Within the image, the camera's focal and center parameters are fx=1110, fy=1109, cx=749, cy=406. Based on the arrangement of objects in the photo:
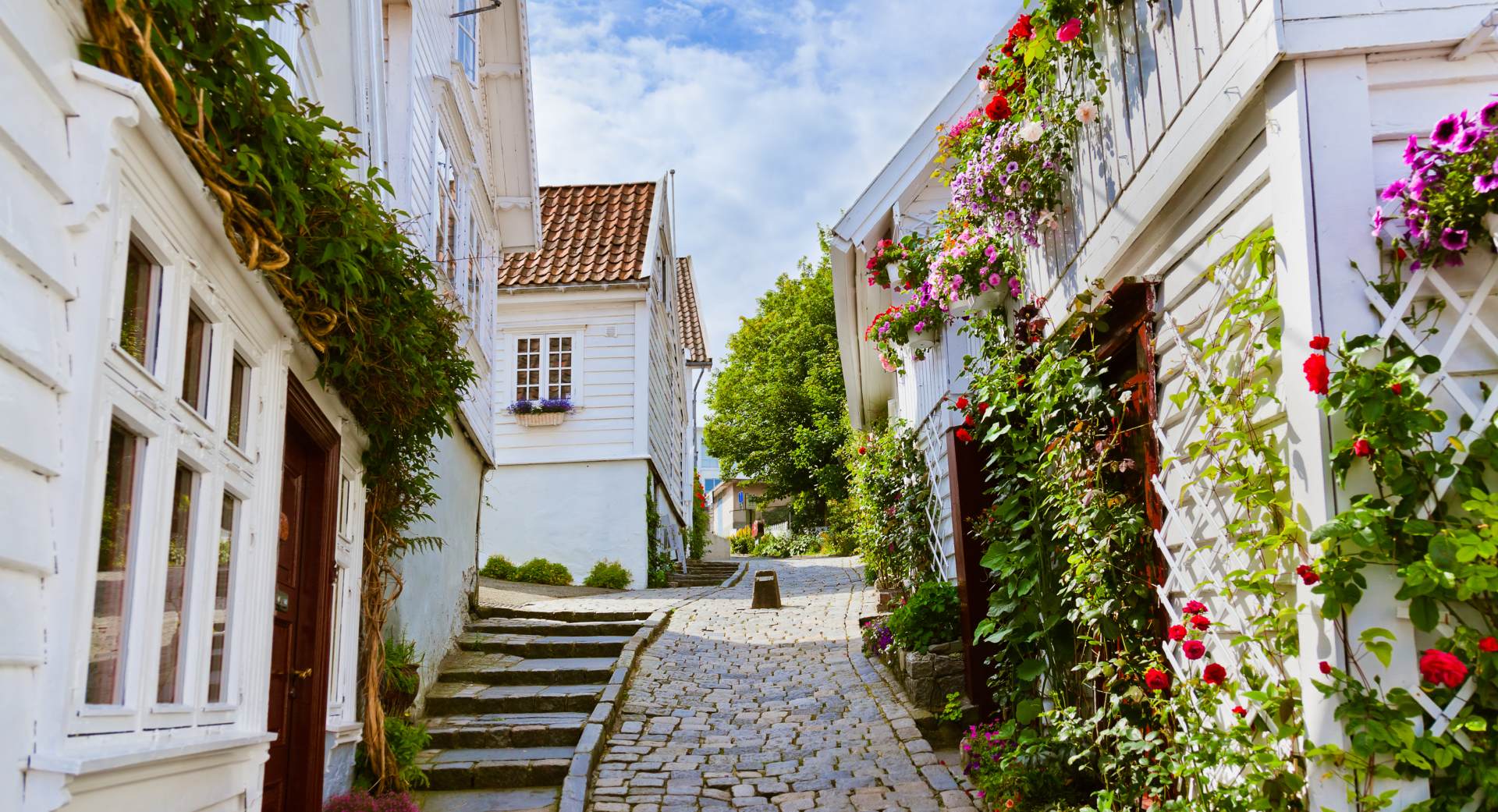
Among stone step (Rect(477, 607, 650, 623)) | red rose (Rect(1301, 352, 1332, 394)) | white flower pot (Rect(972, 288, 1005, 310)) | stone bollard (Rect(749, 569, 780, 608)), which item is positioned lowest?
stone step (Rect(477, 607, 650, 623))

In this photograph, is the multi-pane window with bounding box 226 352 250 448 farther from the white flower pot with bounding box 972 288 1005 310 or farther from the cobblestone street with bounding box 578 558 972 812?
the white flower pot with bounding box 972 288 1005 310

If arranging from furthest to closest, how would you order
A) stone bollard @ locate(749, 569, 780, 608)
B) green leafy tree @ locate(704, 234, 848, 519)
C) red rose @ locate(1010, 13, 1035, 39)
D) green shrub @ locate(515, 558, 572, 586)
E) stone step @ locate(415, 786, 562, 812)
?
green leafy tree @ locate(704, 234, 848, 519) → green shrub @ locate(515, 558, 572, 586) → stone bollard @ locate(749, 569, 780, 608) → stone step @ locate(415, 786, 562, 812) → red rose @ locate(1010, 13, 1035, 39)

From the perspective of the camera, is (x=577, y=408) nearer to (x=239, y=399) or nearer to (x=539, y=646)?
(x=539, y=646)

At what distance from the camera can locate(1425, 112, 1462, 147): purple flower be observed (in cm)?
304

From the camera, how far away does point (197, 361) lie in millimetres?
3654

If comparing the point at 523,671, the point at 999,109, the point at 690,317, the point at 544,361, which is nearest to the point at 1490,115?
the point at 999,109

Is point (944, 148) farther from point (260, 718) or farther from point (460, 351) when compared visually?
point (260, 718)

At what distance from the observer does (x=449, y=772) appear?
733 centimetres

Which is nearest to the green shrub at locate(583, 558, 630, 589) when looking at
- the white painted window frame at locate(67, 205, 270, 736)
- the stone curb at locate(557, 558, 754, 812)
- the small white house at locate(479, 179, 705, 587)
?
the small white house at locate(479, 179, 705, 587)

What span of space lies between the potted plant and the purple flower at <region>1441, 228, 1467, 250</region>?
1479cm

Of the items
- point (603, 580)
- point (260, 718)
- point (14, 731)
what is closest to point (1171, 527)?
point (260, 718)

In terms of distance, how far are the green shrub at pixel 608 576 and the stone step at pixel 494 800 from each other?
9374mm

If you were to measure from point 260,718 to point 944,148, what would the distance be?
5079mm

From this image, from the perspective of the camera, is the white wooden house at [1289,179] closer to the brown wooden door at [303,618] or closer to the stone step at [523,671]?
the brown wooden door at [303,618]
